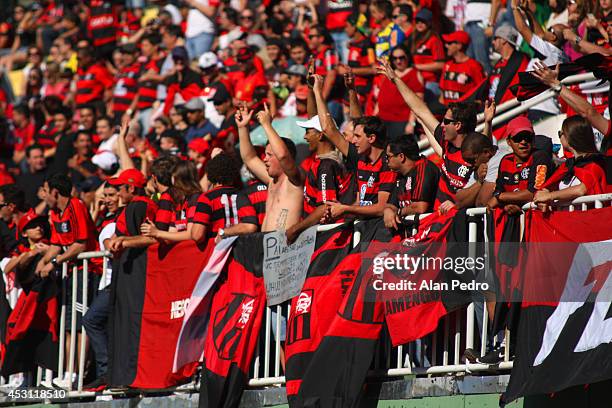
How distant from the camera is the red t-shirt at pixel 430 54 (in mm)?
15188

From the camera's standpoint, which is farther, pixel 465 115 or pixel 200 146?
pixel 200 146

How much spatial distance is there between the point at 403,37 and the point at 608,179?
23.4ft

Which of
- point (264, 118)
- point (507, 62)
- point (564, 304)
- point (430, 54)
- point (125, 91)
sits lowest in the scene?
point (564, 304)

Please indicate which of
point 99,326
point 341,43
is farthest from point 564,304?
point 341,43

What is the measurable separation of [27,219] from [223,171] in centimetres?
323

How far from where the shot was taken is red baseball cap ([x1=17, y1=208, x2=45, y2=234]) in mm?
13836

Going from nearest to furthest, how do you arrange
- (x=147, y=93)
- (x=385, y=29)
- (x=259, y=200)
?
(x=259, y=200) < (x=385, y=29) < (x=147, y=93)

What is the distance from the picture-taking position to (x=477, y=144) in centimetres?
980

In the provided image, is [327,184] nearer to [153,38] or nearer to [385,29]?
[385,29]

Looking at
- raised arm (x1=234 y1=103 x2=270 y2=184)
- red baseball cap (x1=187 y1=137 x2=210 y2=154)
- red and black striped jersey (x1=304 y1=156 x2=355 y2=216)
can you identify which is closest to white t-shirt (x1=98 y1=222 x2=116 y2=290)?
raised arm (x1=234 y1=103 x2=270 y2=184)

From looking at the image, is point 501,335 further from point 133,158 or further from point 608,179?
point 133,158

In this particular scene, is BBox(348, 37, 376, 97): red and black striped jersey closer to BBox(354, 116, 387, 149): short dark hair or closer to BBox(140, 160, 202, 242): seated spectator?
BBox(140, 160, 202, 242): seated spectator

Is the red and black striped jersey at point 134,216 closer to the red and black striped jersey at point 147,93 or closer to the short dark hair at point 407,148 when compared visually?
the short dark hair at point 407,148

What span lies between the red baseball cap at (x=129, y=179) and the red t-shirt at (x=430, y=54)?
3868mm
